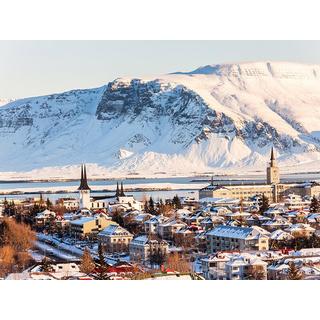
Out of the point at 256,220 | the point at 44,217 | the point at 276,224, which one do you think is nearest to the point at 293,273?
the point at 276,224

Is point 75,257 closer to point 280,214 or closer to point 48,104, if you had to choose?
point 280,214

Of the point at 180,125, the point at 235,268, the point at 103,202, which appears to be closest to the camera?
the point at 235,268

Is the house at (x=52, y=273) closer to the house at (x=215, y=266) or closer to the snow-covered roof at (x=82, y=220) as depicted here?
the house at (x=215, y=266)

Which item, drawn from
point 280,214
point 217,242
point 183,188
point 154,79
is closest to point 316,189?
point 183,188

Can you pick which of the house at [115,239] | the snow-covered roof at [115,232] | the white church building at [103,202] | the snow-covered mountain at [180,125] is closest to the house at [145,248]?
the house at [115,239]

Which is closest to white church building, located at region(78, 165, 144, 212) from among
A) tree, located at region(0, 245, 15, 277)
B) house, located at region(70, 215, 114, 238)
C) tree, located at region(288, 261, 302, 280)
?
house, located at region(70, 215, 114, 238)

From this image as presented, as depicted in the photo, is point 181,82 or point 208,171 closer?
point 208,171

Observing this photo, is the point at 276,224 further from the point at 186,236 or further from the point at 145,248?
the point at 145,248
